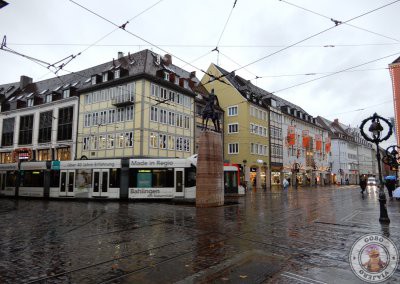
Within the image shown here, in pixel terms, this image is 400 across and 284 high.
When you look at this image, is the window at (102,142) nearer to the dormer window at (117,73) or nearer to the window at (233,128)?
the dormer window at (117,73)

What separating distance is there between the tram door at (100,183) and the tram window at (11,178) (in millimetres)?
9193

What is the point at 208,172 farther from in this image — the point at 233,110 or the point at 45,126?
the point at 45,126

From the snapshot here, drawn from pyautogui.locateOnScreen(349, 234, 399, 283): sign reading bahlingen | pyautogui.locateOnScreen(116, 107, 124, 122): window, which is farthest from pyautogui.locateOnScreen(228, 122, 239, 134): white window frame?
pyautogui.locateOnScreen(349, 234, 399, 283): sign reading bahlingen

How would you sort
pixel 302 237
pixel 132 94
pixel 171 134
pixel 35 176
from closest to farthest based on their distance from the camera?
pixel 302 237 < pixel 35 176 < pixel 132 94 < pixel 171 134

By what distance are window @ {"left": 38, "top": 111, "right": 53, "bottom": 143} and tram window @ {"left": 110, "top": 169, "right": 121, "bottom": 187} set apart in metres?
25.3

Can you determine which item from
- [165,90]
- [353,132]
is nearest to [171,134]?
[165,90]

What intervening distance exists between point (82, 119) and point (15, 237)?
34.2 m

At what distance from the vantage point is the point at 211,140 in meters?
18.7

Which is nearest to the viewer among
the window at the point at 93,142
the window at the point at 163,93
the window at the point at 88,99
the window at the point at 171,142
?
the window at the point at 163,93

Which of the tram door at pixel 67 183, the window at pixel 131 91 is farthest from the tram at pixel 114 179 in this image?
the window at pixel 131 91

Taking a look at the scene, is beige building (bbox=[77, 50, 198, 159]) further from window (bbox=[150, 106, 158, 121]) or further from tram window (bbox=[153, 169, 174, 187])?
tram window (bbox=[153, 169, 174, 187])

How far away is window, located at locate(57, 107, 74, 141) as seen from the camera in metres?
42.5

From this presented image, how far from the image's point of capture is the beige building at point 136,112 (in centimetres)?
3638

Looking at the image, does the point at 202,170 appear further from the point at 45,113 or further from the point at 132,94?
the point at 45,113
